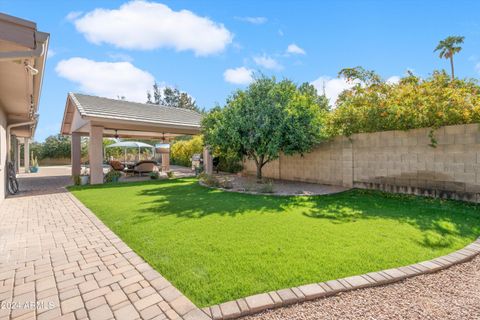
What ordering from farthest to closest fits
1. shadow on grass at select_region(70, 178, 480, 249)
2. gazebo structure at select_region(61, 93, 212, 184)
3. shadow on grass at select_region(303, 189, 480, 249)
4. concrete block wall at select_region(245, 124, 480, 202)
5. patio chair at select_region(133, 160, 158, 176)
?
patio chair at select_region(133, 160, 158, 176)
gazebo structure at select_region(61, 93, 212, 184)
concrete block wall at select_region(245, 124, 480, 202)
shadow on grass at select_region(70, 178, 480, 249)
shadow on grass at select_region(303, 189, 480, 249)

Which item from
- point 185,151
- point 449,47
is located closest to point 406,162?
point 185,151

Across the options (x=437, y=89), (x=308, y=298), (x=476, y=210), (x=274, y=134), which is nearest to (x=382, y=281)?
(x=308, y=298)

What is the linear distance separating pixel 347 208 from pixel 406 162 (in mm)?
3511

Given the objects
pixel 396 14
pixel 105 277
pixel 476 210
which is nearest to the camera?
pixel 105 277

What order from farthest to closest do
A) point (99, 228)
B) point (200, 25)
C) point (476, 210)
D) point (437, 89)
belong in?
point (200, 25) → point (437, 89) → point (476, 210) → point (99, 228)

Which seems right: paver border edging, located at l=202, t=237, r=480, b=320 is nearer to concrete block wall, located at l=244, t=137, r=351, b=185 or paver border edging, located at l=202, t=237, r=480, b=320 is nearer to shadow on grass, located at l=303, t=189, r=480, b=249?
shadow on grass, located at l=303, t=189, r=480, b=249

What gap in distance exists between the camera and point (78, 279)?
130 inches

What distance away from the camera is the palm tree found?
91.2 ft

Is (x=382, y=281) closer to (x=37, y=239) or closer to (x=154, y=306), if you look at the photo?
(x=154, y=306)

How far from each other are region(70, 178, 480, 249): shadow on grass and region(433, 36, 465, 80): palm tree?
31463 millimetres

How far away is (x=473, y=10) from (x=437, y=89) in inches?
147

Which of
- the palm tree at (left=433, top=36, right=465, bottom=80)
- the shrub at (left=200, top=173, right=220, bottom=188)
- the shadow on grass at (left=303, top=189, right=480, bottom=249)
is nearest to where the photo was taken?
the shadow on grass at (left=303, top=189, right=480, bottom=249)

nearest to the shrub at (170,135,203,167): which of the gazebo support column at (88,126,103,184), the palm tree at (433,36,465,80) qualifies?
the gazebo support column at (88,126,103,184)

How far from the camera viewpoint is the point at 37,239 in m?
4.91
